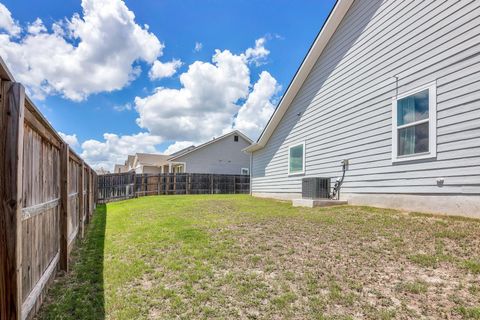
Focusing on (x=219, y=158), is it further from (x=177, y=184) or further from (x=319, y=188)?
(x=319, y=188)

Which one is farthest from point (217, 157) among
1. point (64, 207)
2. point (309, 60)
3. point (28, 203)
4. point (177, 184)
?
point (28, 203)

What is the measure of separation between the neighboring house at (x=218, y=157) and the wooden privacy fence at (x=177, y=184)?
305 cm

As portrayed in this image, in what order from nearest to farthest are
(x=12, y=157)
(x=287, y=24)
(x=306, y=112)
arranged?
(x=12, y=157) < (x=306, y=112) < (x=287, y=24)

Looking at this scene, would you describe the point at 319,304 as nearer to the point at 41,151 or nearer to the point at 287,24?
the point at 41,151

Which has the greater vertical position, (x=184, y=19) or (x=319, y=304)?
(x=184, y=19)

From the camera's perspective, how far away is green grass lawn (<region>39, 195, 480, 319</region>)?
2891 millimetres

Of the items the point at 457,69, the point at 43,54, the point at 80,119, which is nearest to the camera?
the point at 457,69

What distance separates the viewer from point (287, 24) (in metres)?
12.2

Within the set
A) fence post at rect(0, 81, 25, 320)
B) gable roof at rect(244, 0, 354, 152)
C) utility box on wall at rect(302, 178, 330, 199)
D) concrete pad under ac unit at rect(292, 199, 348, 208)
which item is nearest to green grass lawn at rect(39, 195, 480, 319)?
fence post at rect(0, 81, 25, 320)

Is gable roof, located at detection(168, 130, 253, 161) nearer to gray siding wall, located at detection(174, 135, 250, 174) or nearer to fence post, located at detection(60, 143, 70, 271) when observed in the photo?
gray siding wall, located at detection(174, 135, 250, 174)

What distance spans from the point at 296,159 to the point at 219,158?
15.2 metres

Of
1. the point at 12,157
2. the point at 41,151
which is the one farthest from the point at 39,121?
the point at 12,157

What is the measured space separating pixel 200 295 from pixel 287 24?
11.7m

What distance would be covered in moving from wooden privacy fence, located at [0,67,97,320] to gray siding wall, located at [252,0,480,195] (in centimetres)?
652
